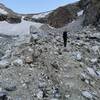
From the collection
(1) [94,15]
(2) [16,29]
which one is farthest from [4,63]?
(2) [16,29]

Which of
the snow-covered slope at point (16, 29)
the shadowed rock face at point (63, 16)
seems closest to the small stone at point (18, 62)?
the snow-covered slope at point (16, 29)

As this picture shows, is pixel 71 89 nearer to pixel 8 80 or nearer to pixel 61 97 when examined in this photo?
pixel 61 97

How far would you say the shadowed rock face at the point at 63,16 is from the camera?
3186 centimetres

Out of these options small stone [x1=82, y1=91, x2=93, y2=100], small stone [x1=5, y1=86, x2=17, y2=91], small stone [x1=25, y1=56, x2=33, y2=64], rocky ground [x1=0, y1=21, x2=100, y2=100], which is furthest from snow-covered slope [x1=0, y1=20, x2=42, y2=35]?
small stone [x1=82, y1=91, x2=93, y2=100]

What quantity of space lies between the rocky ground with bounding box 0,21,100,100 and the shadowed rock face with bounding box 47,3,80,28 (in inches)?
759

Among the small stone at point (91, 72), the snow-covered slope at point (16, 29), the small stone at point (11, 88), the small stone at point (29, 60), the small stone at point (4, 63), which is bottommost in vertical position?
the small stone at point (11, 88)

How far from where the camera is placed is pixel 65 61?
10656 millimetres

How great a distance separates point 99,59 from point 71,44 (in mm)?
1594

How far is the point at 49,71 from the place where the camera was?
31.7 feet

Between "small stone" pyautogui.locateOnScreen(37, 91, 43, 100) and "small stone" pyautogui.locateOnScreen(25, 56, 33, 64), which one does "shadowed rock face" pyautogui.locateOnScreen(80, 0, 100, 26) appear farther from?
"small stone" pyautogui.locateOnScreen(37, 91, 43, 100)

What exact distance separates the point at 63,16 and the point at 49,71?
24.0m

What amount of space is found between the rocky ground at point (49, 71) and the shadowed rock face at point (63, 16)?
19281 mm

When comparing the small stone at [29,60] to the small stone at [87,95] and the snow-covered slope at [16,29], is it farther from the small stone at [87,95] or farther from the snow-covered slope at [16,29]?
the snow-covered slope at [16,29]

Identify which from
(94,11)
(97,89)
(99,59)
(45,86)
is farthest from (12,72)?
(94,11)
